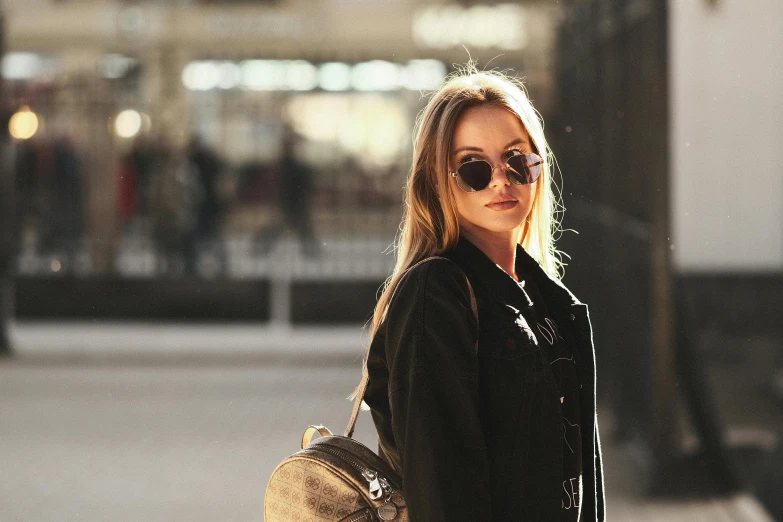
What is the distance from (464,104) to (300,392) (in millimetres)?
5164

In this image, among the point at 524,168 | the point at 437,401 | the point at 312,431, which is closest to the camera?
the point at 437,401

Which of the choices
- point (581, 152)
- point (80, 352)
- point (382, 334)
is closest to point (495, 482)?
point (382, 334)

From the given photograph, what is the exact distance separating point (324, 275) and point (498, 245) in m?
8.30

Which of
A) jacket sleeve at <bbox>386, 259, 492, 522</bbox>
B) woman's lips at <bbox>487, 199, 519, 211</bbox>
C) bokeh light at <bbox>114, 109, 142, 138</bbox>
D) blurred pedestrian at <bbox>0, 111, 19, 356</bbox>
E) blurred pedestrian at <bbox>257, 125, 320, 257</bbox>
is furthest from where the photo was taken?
blurred pedestrian at <bbox>257, 125, 320, 257</bbox>

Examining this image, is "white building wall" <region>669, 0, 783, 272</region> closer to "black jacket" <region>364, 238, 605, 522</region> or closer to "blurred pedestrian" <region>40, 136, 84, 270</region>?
"black jacket" <region>364, 238, 605, 522</region>

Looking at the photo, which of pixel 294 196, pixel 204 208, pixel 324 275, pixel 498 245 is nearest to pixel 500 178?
pixel 498 245

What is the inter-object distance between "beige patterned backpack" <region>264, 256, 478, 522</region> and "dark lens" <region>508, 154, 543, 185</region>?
24 centimetres

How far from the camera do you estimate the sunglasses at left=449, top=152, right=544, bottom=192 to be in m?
1.90

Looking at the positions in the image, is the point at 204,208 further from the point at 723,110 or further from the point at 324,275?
the point at 723,110

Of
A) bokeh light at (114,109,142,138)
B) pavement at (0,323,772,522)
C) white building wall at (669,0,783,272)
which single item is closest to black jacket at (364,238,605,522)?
pavement at (0,323,772,522)

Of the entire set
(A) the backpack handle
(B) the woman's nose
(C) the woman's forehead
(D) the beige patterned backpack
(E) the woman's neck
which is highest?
(C) the woman's forehead

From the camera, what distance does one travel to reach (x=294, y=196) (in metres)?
13.0

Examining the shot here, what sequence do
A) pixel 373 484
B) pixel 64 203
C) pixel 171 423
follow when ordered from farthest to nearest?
pixel 64 203, pixel 171 423, pixel 373 484

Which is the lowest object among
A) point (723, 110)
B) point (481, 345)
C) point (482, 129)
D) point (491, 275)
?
point (481, 345)
